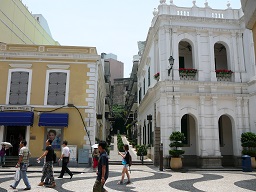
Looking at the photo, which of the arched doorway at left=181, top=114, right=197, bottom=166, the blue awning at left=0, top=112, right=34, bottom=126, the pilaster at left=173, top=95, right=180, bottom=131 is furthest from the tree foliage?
the blue awning at left=0, top=112, right=34, bottom=126

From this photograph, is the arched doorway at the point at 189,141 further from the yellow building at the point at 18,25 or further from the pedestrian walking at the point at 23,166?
the yellow building at the point at 18,25

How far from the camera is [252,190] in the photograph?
30.9 ft

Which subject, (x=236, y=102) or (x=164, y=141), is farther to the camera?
(x=236, y=102)

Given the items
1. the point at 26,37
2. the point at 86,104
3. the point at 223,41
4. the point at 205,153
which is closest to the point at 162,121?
the point at 205,153

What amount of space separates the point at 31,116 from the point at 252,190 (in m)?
13.6

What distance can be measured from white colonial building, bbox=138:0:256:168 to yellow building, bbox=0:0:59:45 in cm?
1345

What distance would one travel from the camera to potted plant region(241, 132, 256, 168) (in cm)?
1659

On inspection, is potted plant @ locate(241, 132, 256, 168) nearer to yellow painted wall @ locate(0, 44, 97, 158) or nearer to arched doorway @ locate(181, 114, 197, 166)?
arched doorway @ locate(181, 114, 197, 166)

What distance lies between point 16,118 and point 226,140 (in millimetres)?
15514

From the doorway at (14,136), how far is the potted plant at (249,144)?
49.4 ft

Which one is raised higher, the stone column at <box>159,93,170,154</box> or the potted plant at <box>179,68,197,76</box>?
the potted plant at <box>179,68,197,76</box>

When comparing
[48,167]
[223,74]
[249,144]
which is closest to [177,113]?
[223,74]

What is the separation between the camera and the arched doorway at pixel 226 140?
19.1 metres

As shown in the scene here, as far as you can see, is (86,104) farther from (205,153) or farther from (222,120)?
(222,120)
